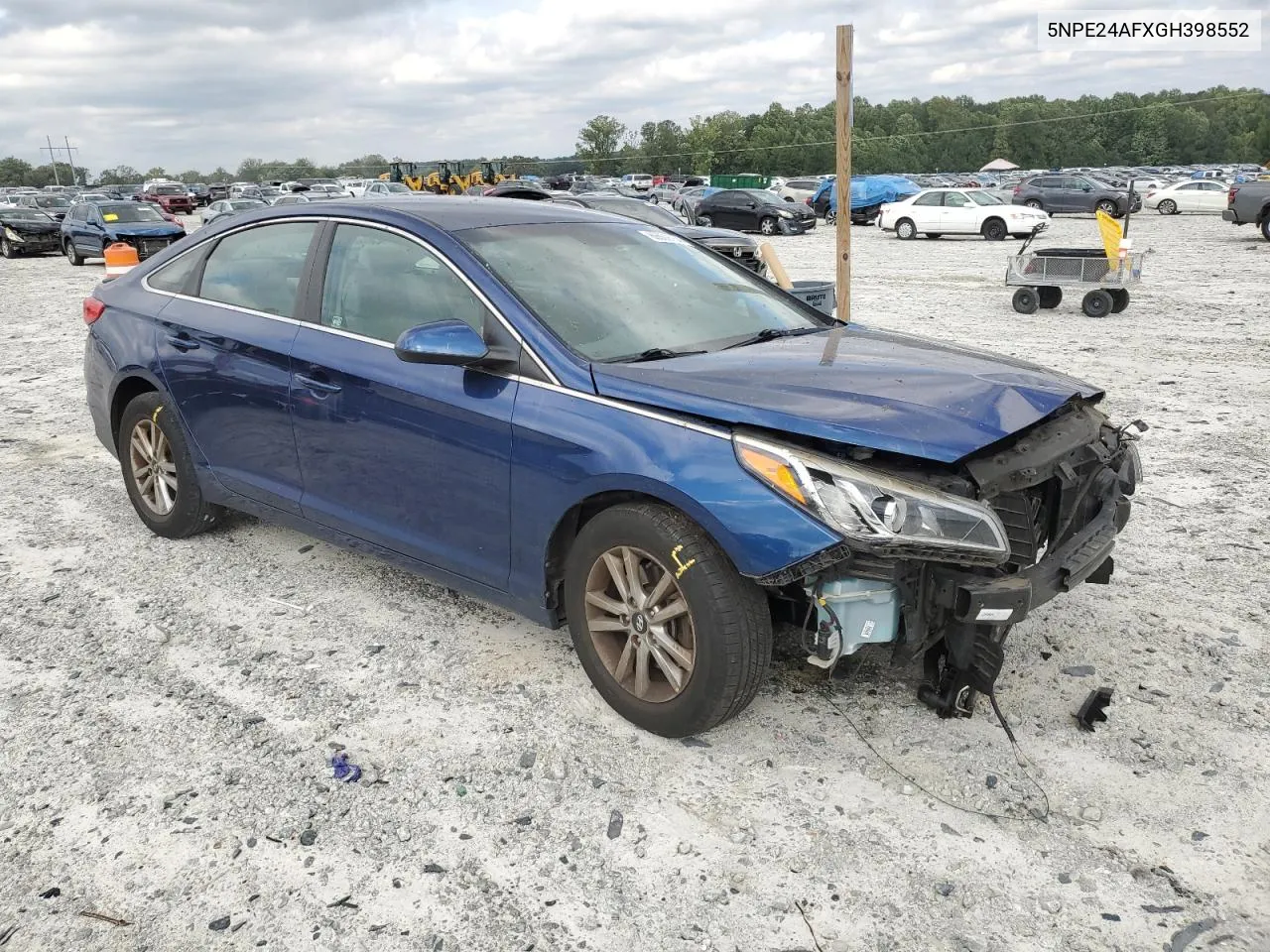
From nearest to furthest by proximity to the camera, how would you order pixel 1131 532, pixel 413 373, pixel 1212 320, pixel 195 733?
pixel 195 733 < pixel 413 373 < pixel 1131 532 < pixel 1212 320

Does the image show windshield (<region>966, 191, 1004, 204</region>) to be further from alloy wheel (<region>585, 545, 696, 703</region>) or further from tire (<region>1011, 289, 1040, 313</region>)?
alloy wheel (<region>585, 545, 696, 703</region>)

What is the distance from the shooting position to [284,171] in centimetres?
12381

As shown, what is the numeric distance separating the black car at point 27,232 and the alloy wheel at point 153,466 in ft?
83.2

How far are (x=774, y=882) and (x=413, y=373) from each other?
2131 mm

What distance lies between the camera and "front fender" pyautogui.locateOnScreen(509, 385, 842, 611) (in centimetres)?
289

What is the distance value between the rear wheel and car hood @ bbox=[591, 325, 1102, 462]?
27.4m

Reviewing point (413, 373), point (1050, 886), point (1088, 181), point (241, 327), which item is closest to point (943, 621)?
point (1050, 886)

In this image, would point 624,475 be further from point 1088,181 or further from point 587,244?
point 1088,181

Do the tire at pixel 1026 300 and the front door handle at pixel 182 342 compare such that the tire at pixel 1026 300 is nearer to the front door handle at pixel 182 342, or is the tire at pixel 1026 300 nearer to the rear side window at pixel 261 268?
the rear side window at pixel 261 268

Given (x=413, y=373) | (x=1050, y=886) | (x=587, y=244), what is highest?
(x=587, y=244)

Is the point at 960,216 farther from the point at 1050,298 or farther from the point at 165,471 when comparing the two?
the point at 165,471

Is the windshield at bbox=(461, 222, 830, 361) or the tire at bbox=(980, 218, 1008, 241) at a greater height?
the windshield at bbox=(461, 222, 830, 361)

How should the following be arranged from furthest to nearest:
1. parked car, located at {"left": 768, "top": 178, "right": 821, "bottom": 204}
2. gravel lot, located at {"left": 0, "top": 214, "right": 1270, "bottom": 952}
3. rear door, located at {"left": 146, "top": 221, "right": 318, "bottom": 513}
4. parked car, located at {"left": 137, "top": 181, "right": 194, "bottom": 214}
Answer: parked car, located at {"left": 137, "top": 181, "right": 194, "bottom": 214}
parked car, located at {"left": 768, "top": 178, "right": 821, "bottom": 204}
rear door, located at {"left": 146, "top": 221, "right": 318, "bottom": 513}
gravel lot, located at {"left": 0, "top": 214, "right": 1270, "bottom": 952}

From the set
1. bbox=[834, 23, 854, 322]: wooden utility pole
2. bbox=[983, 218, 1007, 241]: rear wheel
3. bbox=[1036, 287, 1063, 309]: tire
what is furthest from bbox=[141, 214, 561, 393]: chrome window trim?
bbox=[983, 218, 1007, 241]: rear wheel
